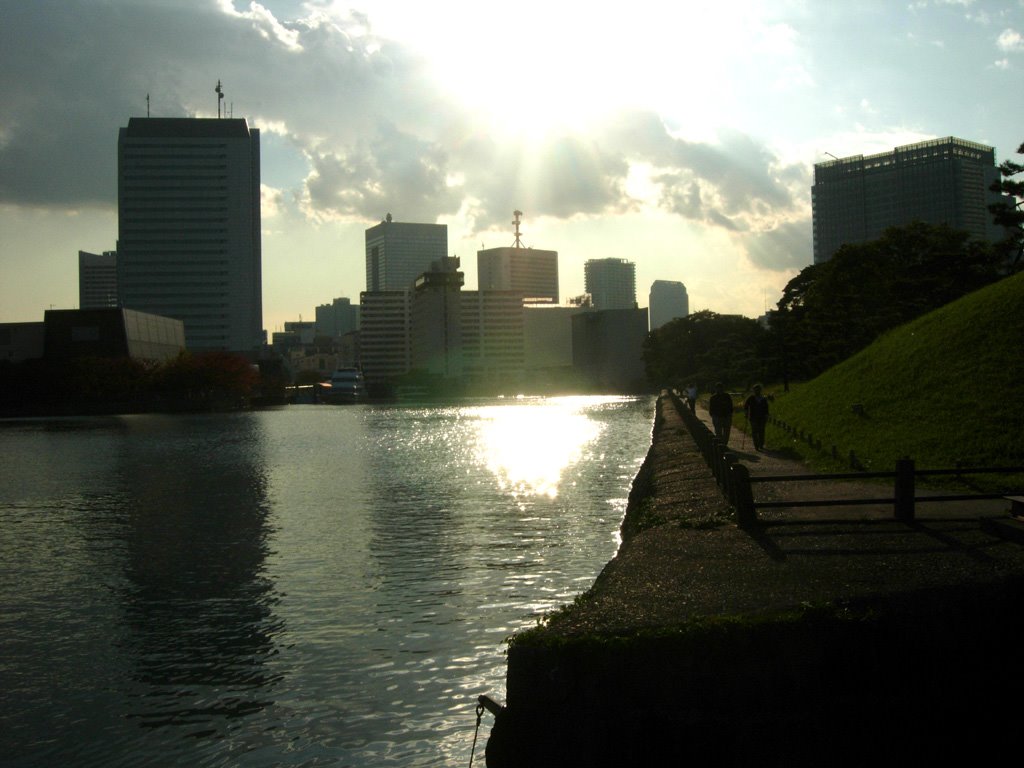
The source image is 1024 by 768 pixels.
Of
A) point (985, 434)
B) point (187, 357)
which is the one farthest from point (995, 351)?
point (187, 357)

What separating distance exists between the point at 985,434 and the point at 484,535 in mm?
11321

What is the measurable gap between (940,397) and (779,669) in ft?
60.9

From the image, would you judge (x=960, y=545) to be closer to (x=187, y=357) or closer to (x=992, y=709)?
(x=992, y=709)

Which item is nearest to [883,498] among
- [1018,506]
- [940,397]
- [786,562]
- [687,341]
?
[1018,506]

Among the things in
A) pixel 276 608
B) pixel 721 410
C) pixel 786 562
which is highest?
pixel 721 410

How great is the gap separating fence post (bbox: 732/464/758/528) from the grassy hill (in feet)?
26.6

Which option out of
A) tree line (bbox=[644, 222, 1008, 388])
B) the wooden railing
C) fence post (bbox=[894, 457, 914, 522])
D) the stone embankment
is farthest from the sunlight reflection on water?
the stone embankment

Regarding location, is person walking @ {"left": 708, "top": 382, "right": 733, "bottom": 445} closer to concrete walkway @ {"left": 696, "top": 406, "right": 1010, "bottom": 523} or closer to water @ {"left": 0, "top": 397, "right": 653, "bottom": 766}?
water @ {"left": 0, "top": 397, "right": 653, "bottom": 766}

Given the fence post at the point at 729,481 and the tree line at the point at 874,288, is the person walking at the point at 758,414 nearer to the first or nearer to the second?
the fence post at the point at 729,481

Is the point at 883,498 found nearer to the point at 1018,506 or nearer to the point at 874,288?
the point at 1018,506

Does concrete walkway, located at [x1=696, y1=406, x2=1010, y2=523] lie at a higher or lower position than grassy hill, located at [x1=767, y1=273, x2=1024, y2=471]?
lower

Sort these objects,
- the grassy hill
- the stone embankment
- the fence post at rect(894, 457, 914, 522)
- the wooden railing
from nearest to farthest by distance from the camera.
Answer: the stone embankment
the wooden railing
the fence post at rect(894, 457, 914, 522)
the grassy hill

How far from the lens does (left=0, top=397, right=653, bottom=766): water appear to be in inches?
401

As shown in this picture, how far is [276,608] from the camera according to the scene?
50.4 ft
